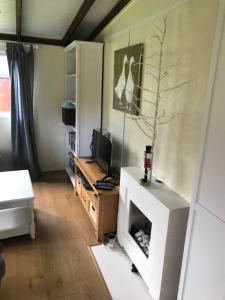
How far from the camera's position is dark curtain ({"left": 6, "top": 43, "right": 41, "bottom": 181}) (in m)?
3.57

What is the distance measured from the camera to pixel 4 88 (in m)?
3.79

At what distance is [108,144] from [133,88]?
65 centimetres

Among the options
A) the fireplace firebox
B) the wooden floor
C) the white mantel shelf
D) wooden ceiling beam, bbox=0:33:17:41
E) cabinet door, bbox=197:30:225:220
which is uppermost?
wooden ceiling beam, bbox=0:33:17:41

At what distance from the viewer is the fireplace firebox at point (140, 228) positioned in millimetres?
2044

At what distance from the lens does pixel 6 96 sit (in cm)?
383

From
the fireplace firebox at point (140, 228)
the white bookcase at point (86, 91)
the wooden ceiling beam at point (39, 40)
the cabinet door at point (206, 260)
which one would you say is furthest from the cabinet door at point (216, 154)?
the wooden ceiling beam at point (39, 40)

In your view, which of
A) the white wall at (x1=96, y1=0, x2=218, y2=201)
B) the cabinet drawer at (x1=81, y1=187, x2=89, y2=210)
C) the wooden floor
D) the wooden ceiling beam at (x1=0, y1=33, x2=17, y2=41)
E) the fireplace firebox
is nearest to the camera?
the white wall at (x1=96, y1=0, x2=218, y2=201)

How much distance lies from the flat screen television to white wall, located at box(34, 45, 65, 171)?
1.22 meters

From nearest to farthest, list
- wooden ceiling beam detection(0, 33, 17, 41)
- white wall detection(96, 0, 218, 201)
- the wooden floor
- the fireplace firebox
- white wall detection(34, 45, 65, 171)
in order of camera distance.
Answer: white wall detection(96, 0, 218, 201) < the wooden floor < the fireplace firebox < wooden ceiling beam detection(0, 33, 17, 41) < white wall detection(34, 45, 65, 171)

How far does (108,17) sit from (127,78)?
910 millimetres

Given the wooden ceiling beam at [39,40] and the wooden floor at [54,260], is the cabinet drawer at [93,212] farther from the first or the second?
→ the wooden ceiling beam at [39,40]

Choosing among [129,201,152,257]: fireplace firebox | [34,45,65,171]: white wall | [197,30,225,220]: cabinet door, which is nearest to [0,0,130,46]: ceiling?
[34,45,65,171]: white wall

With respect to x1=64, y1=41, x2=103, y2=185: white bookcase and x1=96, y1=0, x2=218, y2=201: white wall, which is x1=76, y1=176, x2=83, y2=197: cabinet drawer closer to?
x1=64, y1=41, x2=103, y2=185: white bookcase

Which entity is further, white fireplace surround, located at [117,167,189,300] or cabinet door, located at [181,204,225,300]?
white fireplace surround, located at [117,167,189,300]
